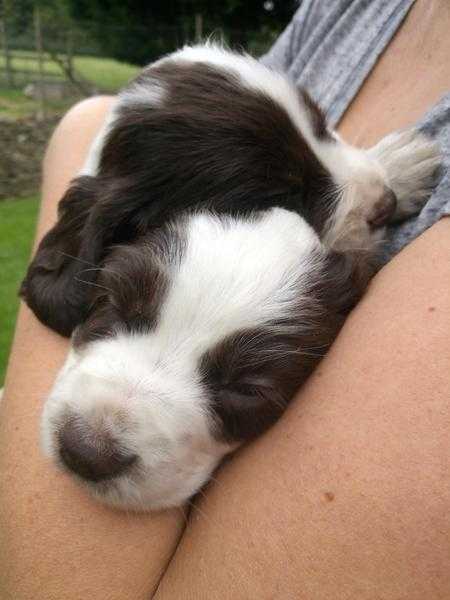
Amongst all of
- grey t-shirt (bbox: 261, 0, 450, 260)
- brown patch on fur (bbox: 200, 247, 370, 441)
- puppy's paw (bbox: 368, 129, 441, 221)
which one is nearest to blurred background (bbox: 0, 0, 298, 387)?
grey t-shirt (bbox: 261, 0, 450, 260)

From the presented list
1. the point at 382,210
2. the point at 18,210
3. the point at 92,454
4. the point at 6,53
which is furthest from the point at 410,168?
the point at 6,53

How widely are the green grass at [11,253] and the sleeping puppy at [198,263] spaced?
11.5 feet

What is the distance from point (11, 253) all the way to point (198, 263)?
19.9ft

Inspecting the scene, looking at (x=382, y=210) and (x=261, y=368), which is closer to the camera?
(x=261, y=368)

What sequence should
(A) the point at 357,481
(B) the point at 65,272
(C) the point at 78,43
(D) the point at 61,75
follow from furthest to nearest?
(C) the point at 78,43, (D) the point at 61,75, (B) the point at 65,272, (A) the point at 357,481

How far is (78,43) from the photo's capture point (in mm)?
14109

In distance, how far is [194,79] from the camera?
179 centimetres

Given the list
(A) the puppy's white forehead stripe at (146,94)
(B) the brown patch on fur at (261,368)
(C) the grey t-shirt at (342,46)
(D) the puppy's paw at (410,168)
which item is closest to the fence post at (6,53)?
(C) the grey t-shirt at (342,46)

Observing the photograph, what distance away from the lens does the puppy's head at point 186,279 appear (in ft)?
4.57

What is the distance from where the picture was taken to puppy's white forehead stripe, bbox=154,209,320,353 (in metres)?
1.43

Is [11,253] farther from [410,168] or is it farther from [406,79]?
[410,168]

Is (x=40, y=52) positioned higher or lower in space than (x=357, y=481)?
lower

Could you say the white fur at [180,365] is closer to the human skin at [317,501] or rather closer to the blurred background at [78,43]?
the human skin at [317,501]

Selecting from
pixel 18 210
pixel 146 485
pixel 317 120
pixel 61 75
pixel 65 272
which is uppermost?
pixel 317 120
